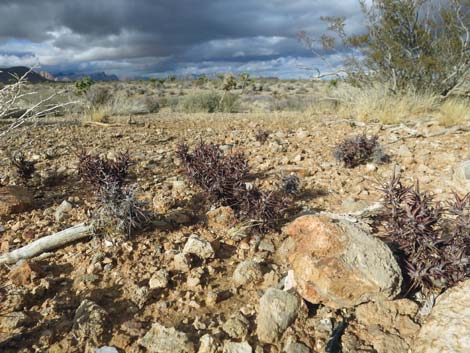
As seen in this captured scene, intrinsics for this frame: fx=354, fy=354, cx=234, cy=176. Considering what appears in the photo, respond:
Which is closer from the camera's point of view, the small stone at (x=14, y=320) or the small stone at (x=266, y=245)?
the small stone at (x=14, y=320)

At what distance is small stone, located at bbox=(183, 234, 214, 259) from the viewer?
2.57 meters

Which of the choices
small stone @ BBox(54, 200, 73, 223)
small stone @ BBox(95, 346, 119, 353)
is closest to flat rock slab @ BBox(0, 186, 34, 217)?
small stone @ BBox(54, 200, 73, 223)

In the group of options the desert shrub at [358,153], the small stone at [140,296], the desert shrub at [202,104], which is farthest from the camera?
the desert shrub at [202,104]

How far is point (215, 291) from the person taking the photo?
2273mm

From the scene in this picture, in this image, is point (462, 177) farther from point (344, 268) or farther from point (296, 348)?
point (296, 348)

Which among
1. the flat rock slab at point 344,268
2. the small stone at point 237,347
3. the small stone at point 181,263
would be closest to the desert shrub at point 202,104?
the small stone at point 181,263

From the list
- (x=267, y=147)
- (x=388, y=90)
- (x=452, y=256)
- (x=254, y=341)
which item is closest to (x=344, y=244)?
(x=452, y=256)

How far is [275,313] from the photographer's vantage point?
198 centimetres

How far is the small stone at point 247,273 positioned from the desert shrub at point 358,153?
2520mm

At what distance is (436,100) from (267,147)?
613 cm

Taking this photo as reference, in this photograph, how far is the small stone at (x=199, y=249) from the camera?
8.43 feet

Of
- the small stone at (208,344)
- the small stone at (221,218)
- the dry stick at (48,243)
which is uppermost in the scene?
the dry stick at (48,243)

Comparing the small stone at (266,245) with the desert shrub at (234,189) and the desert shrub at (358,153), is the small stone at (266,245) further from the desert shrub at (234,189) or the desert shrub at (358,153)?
the desert shrub at (358,153)

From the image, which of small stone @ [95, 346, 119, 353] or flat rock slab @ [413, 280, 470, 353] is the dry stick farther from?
flat rock slab @ [413, 280, 470, 353]
